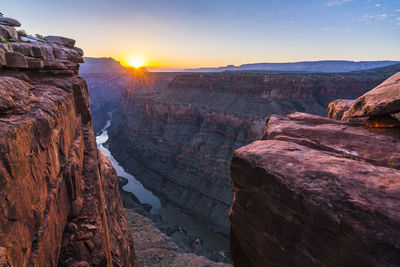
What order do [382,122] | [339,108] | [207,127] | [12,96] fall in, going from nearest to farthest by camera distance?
[12,96], [382,122], [339,108], [207,127]

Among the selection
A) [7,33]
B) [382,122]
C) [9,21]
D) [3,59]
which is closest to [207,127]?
[9,21]

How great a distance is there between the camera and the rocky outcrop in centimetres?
319

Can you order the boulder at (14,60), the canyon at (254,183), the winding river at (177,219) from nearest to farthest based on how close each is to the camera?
the canyon at (254,183) → the boulder at (14,60) → the winding river at (177,219)

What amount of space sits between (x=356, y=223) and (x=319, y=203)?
0.58 m

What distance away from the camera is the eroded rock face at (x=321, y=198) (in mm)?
3186

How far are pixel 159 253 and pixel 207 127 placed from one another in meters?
27.3

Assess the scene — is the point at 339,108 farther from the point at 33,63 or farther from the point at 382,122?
the point at 33,63

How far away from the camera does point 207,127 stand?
4128 centimetres

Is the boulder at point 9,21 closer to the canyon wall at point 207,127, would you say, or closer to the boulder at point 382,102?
the boulder at point 382,102

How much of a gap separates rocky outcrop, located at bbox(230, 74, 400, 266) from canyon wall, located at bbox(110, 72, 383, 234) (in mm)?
26070

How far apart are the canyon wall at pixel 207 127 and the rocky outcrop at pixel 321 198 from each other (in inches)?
1026

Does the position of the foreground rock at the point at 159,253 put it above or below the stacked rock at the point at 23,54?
below

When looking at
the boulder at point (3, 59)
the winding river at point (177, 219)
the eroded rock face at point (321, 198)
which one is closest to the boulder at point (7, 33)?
the boulder at point (3, 59)

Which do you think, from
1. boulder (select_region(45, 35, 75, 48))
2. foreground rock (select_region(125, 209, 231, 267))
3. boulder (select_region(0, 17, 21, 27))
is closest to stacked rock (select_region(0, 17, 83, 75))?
boulder (select_region(0, 17, 21, 27))
